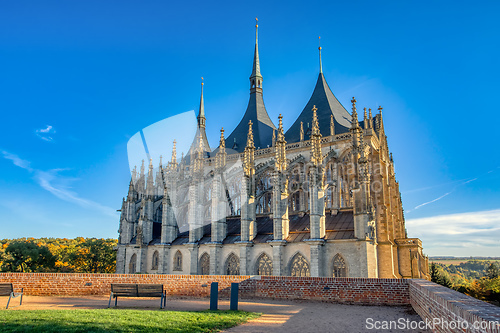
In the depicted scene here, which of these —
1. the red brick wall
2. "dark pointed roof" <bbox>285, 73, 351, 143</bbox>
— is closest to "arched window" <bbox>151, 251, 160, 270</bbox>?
"dark pointed roof" <bbox>285, 73, 351, 143</bbox>

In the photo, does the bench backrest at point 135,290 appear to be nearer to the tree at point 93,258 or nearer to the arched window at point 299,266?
the arched window at point 299,266

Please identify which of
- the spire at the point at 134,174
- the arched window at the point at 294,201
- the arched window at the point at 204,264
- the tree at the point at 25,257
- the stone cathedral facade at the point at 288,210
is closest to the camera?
the stone cathedral facade at the point at 288,210

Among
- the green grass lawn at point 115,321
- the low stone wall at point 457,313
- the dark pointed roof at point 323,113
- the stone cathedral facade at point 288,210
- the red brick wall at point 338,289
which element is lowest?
the green grass lawn at point 115,321

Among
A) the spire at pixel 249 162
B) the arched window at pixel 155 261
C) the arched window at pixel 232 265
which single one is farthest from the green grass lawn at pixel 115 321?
the arched window at pixel 155 261

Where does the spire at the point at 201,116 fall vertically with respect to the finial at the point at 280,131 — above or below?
above

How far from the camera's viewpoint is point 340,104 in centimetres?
4253

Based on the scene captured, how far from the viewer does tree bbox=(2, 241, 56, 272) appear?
133 feet

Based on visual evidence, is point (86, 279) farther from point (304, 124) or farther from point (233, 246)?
point (304, 124)

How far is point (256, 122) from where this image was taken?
47531 millimetres

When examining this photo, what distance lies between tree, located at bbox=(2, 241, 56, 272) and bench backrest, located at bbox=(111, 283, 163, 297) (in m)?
35.0

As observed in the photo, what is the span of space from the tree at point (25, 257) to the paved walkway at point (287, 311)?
30.6 m

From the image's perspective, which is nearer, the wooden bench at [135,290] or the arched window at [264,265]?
the wooden bench at [135,290]

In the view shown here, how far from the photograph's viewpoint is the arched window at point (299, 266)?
84.2 feet

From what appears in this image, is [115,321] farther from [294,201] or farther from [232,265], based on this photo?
[294,201]
